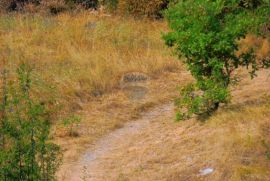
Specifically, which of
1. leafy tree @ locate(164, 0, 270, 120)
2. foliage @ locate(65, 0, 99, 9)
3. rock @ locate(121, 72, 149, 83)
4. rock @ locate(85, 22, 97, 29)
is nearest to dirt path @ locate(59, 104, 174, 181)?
leafy tree @ locate(164, 0, 270, 120)

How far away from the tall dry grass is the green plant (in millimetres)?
866

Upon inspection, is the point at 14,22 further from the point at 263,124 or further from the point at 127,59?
the point at 263,124

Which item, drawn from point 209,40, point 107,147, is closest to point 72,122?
point 107,147

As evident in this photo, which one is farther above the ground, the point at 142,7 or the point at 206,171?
the point at 206,171

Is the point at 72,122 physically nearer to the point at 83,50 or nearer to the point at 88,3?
the point at 83,50

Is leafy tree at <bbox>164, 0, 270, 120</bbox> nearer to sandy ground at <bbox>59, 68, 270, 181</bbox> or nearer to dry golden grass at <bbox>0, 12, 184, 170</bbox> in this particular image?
sandy ground at <bbox>59, 68, 270, 181</bbox>

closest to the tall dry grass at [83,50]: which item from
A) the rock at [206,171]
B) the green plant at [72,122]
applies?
the green plant at [72,122]

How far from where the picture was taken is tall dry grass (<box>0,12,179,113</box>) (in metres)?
12.7

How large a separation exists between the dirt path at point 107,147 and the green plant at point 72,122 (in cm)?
50

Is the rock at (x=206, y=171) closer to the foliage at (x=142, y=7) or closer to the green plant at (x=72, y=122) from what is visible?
the green plant at (x=72, y=122)

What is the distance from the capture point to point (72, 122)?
10656 mm

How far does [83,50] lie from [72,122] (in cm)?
399

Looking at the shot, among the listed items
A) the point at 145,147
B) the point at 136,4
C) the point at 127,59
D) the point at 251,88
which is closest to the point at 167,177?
the point at 145,147

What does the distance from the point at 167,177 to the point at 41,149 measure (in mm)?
2694
